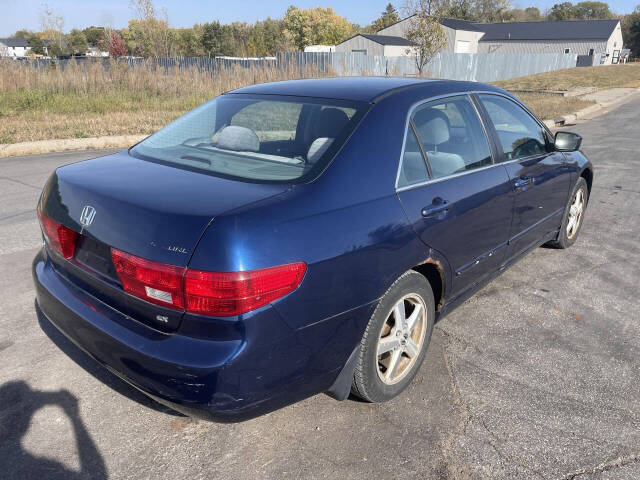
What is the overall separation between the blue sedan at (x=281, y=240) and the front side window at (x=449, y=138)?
A: 1 cm

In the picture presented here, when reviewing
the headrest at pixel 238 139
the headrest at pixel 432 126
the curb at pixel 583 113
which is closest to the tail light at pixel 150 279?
the headrest at pixel 238 139

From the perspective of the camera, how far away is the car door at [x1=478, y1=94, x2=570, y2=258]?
12.2 ft

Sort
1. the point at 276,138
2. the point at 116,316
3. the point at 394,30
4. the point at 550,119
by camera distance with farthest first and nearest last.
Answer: the point at 394,30 < the point at 550,119 < the point at 276,138 < the point at 116,316

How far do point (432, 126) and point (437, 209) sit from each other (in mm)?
598

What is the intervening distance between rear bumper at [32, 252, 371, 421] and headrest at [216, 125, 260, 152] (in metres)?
1.14

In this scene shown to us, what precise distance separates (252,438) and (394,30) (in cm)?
6374

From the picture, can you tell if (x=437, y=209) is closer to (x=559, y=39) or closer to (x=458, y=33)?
(x=458, y=33)

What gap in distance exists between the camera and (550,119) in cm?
1502

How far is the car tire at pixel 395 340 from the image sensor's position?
2555 millimetres

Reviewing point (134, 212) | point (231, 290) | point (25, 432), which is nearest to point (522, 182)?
point (231, 290)

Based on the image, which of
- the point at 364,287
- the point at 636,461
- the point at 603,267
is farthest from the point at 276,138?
the point at 603,267

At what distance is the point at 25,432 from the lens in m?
2.50

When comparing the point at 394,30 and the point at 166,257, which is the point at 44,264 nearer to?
the point at 166,257

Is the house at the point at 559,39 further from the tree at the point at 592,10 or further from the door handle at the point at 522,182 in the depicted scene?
the door handle at the point at 522,182
